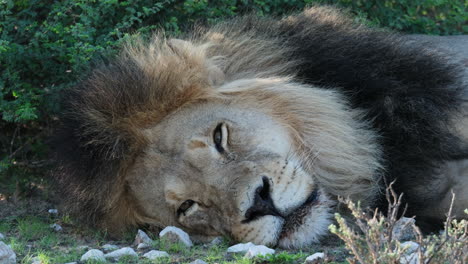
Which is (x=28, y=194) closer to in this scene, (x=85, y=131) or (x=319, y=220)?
(x=85, y=131)

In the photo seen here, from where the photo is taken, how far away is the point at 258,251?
370 centimetres

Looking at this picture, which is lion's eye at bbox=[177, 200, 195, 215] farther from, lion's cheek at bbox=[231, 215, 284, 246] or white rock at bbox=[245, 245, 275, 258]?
white rock at bbox=[245, 245, 275, 258]

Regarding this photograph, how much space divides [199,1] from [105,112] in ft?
6.01

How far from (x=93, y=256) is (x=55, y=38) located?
2464mm

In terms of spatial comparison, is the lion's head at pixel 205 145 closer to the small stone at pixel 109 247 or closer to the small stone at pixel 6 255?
the small stone at pixel 109 247

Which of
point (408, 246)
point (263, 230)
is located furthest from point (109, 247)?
point (408, 246)

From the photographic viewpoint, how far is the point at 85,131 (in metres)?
4.39

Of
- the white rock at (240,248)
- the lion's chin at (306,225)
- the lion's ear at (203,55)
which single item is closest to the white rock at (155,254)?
the white rock at (240,248)

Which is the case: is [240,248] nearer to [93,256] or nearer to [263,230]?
[263,230]

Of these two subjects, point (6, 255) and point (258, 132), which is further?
point (258, 132)

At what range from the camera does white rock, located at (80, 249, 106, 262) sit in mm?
3799

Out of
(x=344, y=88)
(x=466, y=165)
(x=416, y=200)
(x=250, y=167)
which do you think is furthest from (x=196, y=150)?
(x=466, y=165)

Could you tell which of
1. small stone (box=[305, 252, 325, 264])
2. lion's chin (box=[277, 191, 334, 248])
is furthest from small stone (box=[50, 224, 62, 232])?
small stone (box=[305, 252, 325, 264])

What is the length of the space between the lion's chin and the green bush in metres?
1.85
